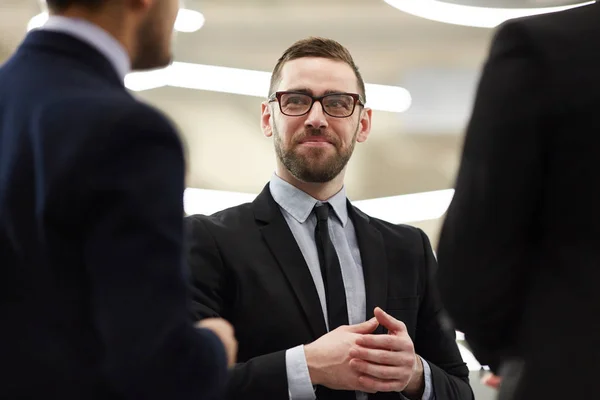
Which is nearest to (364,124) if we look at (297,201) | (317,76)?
(317,76)

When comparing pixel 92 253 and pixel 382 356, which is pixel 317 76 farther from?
pixel 92 253

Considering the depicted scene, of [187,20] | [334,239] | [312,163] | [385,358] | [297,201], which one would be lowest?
[385,358]

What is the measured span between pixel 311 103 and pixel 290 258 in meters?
0.50

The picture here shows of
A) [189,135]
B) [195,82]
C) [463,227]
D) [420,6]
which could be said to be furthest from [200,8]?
[463,227]

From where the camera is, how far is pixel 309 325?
199 cm

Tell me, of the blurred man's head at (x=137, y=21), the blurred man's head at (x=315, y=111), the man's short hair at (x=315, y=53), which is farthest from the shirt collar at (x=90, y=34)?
the man's short hair at (x=315, y=53)

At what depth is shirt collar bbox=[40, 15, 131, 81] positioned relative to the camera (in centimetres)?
106

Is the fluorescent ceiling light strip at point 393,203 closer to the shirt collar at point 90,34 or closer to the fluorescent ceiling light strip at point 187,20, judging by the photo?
the fluorescent ceiling light strip at point 187,20

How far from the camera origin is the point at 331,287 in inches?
80.5

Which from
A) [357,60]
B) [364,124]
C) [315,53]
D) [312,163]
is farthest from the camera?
[357,60]

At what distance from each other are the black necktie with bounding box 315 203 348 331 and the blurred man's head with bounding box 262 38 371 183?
0.16 meters

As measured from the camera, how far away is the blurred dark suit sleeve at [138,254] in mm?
903

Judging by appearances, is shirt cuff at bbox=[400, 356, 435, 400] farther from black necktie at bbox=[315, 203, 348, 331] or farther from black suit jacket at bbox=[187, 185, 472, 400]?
black necktie at bbox=[315, 203, 348, 331]

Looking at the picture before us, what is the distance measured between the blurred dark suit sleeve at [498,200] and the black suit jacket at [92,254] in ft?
1.32
